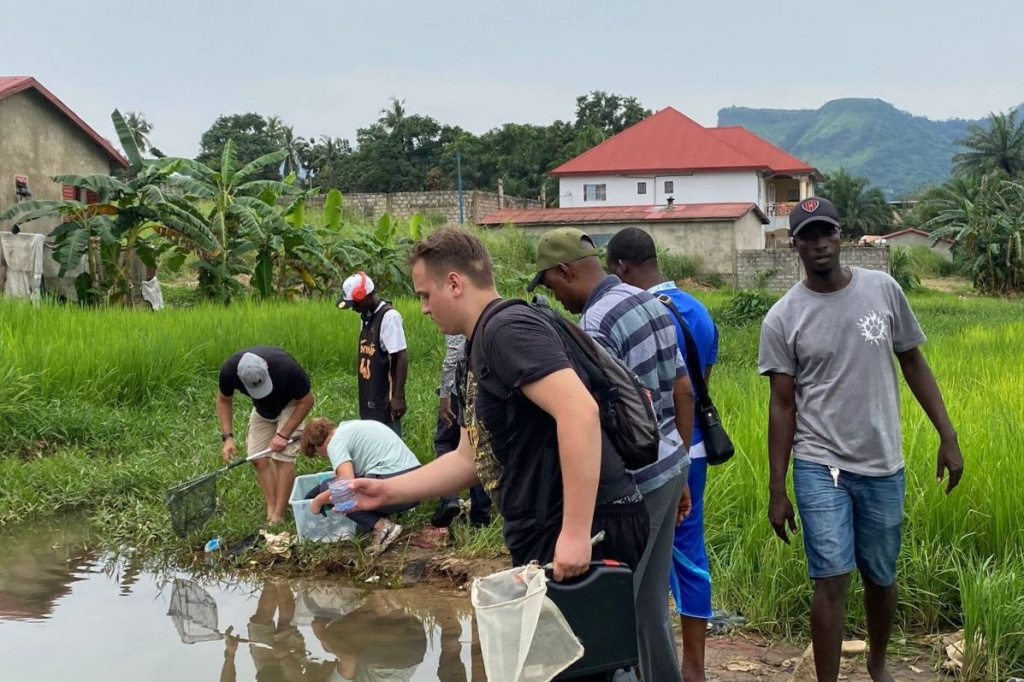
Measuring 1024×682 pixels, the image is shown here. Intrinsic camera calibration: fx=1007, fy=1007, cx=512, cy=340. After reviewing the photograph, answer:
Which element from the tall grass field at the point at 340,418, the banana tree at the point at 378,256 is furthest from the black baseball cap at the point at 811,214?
the banana tree at the point at 378,256

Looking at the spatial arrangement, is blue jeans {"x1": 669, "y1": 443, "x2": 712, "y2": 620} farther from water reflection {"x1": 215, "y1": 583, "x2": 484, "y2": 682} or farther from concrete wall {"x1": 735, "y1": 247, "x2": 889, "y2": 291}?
concrete wall {"x1": 735, "y1": 247, "x2": 889, "y2": 291}

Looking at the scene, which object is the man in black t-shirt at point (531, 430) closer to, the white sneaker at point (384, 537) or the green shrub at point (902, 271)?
the white sneaker at point (384, 537)

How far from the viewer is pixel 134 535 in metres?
6.45

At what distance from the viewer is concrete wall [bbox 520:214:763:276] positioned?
102 feet

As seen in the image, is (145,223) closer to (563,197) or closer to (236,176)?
(236,176)

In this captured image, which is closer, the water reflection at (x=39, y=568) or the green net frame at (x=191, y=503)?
the water reflection at (x=39, y=568)

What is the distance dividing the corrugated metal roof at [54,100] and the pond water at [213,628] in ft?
45.5

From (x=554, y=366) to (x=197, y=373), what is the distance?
8.22 metres

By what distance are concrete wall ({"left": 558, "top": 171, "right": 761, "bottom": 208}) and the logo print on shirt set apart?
38345 mm

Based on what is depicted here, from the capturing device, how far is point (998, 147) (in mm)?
51875

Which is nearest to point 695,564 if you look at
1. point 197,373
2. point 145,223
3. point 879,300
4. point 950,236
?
point 879,300

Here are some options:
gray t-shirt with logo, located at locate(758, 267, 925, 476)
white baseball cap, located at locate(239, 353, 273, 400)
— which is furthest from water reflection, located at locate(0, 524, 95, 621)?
gray t-shirt with logo, located at locate(758, 267, 925, 476)

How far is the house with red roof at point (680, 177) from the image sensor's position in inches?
1364

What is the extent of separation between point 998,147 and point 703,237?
2867cm
